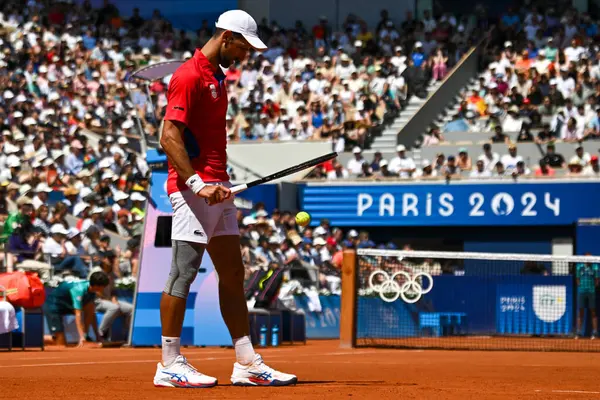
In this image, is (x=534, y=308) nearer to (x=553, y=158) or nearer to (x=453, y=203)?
(x=453, y=203)

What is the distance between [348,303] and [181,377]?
396 inches

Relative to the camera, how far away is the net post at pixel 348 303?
18000 mm

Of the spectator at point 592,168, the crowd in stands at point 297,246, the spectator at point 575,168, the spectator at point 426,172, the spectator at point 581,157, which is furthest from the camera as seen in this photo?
the spectator at point 426,172

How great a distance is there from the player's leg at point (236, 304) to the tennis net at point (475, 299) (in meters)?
9.85

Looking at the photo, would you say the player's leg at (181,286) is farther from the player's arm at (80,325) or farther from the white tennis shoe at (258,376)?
the player's arm at (80,325)

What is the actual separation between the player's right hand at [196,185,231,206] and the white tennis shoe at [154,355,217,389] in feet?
3.56

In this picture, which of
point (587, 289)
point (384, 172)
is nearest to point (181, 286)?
point (587, 289)

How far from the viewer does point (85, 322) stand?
1911cm

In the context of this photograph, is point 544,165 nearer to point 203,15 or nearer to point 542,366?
point 203,15

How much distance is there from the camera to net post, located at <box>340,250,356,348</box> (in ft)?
59.1

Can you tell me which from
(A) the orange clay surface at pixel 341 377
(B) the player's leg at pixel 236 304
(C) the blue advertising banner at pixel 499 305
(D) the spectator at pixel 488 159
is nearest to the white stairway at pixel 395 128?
(D) the spectator at pixel 488 159

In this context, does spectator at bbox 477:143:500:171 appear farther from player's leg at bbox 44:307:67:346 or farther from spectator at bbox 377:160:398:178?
player's leg at bbox 44:307:67:346

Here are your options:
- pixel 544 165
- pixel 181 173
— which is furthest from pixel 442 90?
pixel 181 173

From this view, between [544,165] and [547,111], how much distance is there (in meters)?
2.28
